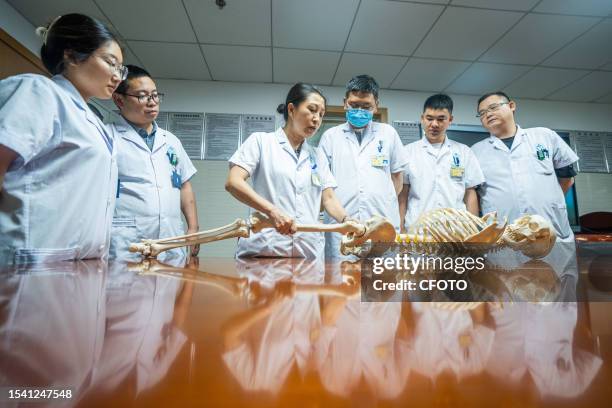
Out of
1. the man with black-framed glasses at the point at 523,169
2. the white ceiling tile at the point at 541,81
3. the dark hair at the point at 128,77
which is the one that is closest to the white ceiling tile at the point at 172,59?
the dark hair at the point at 128,77

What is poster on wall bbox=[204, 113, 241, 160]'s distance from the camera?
3488 millimetres

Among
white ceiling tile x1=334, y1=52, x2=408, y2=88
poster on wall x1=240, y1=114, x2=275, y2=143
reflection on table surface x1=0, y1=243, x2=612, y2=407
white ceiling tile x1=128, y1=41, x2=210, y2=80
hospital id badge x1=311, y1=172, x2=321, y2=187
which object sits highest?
white ceiling tile x1=128, y1=41, x2=210, y2=80

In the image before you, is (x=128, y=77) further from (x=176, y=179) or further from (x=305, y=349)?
(x=305, y=349)

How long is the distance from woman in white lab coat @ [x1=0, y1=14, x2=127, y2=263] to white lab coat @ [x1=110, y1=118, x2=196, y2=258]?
0.32m

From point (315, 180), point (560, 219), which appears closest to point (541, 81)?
point (560, 219)

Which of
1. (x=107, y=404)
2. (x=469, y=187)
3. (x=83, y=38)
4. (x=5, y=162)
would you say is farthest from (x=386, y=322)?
(x=469, y=187)

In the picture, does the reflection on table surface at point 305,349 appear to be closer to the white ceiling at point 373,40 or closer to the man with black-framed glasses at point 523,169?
the man with black-framed glasses at point 523,169

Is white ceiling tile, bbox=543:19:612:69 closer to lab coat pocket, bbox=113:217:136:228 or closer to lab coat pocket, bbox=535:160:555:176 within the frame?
lab coat pocket, bbox=535:160:555:176

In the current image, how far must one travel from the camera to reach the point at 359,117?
6.35 feet

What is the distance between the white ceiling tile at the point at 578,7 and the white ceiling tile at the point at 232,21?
2.10 meters

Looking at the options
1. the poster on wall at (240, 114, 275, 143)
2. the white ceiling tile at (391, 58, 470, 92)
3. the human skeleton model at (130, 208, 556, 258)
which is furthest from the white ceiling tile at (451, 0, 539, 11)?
the human skeleton model at (130, 208, 556, 258)

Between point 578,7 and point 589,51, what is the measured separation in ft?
2.57

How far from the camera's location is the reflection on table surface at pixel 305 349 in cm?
14

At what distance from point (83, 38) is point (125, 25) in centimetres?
204
